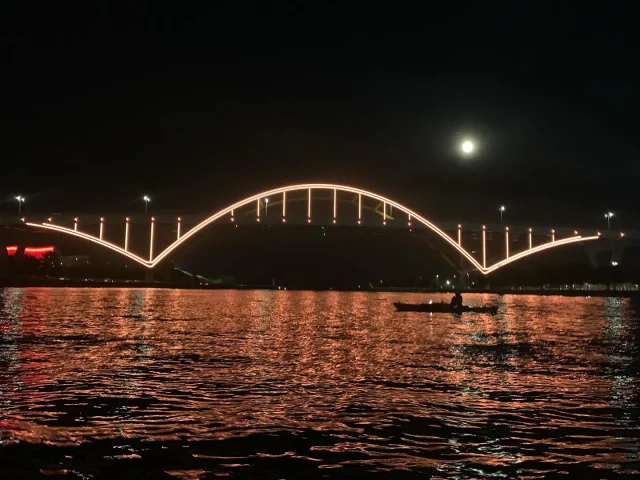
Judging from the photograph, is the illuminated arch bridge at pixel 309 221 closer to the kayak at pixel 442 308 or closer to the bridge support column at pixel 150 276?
the bridge support column at pixel 150 276

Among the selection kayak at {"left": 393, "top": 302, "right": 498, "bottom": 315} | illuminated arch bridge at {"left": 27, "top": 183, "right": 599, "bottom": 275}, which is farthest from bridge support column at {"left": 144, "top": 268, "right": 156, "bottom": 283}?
kayak at {"left": 393, "top": 302, "right": 498, "bottom": 315}

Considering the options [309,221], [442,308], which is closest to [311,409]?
[442,308]

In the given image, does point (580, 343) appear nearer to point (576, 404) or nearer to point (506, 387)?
point (506, 387)

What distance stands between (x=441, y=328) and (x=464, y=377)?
20.4m

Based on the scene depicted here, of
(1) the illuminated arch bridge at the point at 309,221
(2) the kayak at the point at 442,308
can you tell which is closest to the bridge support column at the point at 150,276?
(1) the illuminated arch bridge at the point at 309,221

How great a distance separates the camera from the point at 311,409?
558 inches

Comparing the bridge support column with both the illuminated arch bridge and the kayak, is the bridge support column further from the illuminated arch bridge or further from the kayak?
the kayak

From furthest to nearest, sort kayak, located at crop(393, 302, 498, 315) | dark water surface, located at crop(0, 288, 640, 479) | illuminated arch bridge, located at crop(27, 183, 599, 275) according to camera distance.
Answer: illuminated arch bridge, located at crop(27, 183, 599, 275)
kayak, located at crop(393, 302, 498, 315)
dark water surface, located at crop(0, 288, 640, 479)

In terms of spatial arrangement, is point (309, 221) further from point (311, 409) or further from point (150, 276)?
point (311, 409)

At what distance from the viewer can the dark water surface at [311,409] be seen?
33.5ft

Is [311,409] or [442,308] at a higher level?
[442,308]

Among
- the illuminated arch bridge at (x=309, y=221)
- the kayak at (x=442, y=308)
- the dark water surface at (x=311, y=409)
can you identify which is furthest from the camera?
the illuminated arch bridge at (x=309, y=221)

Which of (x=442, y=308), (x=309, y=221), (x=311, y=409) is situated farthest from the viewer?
(x=309, y=221)

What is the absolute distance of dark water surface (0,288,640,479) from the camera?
402 inches
